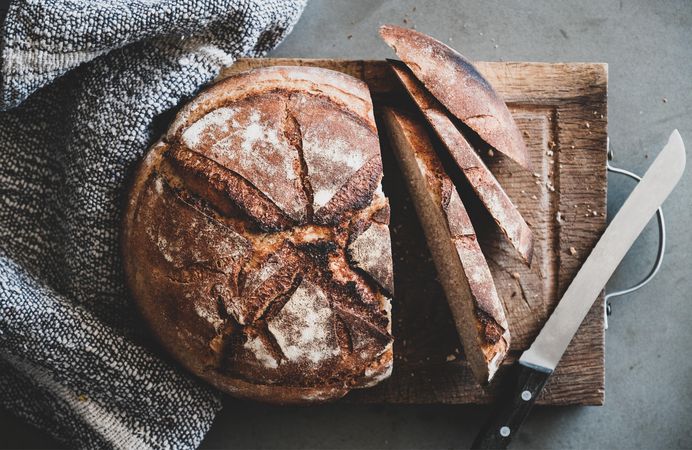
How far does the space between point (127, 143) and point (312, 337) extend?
76 cm

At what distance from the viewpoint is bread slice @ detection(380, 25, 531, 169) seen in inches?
63.4

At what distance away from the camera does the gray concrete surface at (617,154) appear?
2014 millimetres

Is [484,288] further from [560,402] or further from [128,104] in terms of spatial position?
[128,104]

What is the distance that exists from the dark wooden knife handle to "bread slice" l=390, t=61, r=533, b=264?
0.39 metres

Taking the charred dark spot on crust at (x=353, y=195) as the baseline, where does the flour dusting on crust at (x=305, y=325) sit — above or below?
below

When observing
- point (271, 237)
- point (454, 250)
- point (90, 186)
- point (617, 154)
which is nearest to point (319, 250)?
point (271, 237)

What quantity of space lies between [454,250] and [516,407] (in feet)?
1.83

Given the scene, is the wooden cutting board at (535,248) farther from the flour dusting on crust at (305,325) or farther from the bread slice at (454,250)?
the flour dusting on crust at (305,325)

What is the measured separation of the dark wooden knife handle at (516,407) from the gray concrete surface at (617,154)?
0.72 feet

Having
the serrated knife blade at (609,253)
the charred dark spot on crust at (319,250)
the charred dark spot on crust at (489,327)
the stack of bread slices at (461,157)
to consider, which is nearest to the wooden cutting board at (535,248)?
the serrated knife blade at (609,253)

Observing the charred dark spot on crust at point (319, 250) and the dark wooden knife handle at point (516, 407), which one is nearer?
the charred dark spot on crust at point (319, 250)

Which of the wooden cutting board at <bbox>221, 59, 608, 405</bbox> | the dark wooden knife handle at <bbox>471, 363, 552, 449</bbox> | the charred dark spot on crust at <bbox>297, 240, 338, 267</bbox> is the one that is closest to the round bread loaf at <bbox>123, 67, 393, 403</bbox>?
the charred dark spot on crust at <bbox>297, 240, 338, 267</bbox>

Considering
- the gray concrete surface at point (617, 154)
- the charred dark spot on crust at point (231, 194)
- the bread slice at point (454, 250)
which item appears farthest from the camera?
the gray concrete surface at point (617, 154)

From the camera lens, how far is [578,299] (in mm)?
1835
